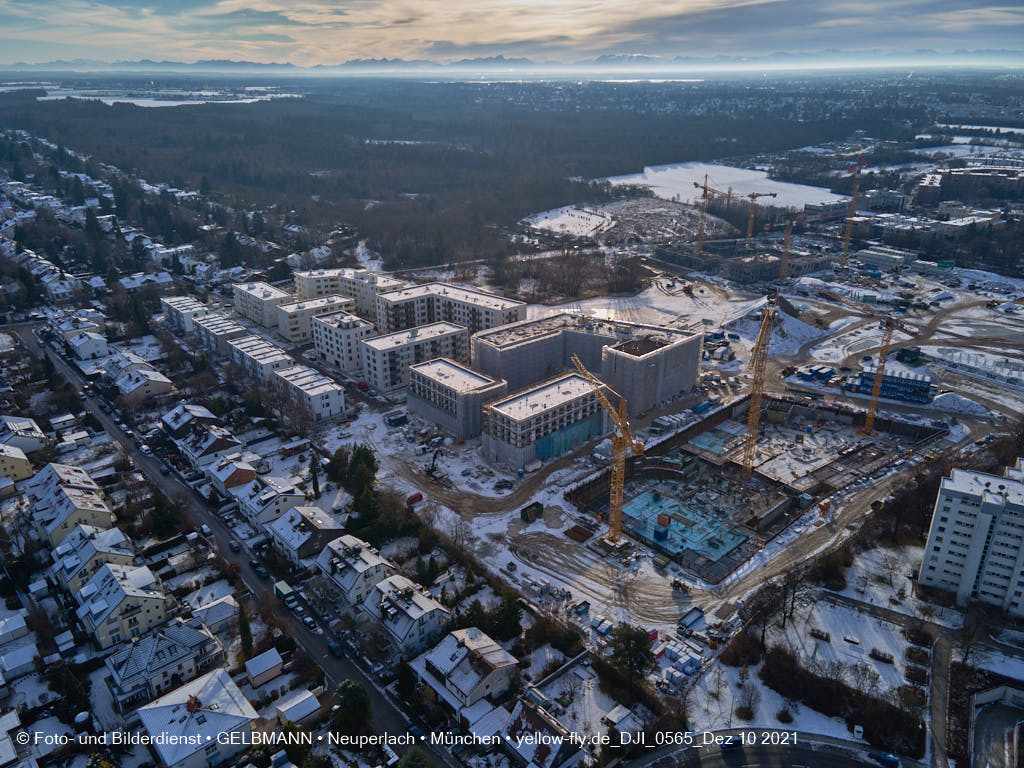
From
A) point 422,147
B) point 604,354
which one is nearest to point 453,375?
point 604,354

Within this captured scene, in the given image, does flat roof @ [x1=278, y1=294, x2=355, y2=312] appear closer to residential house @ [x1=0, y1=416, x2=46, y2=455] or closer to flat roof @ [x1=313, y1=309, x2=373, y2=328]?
flat roof @ [x1=313, y1=309, x2=373, y2=328]

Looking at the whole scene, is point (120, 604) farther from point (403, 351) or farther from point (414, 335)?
point (414, 335)

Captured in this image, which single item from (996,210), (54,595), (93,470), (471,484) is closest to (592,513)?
(471,484)

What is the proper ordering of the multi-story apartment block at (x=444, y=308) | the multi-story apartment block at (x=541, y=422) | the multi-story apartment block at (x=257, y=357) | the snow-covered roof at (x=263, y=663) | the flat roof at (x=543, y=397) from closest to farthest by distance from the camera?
the snow-covered roof at (x=263, y=663) < the multi-story apartment block at (x=541, y=422) < the flat roof at (x=543, y=397) < the multi-story apartment block at (x=257, y=357) < the multi-story apartment block at (x=444, y=308)

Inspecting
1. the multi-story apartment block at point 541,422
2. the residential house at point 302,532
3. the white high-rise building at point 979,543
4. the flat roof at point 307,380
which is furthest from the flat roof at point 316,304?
the white high-rise building at point 979,543

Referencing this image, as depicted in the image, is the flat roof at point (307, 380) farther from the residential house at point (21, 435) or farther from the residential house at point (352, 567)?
the residential house at point (352, 567)

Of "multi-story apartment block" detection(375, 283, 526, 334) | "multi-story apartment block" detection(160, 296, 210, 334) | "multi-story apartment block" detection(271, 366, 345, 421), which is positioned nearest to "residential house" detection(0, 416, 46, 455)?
"multi-story apartment block" detection(271, 366, 345, 421)
